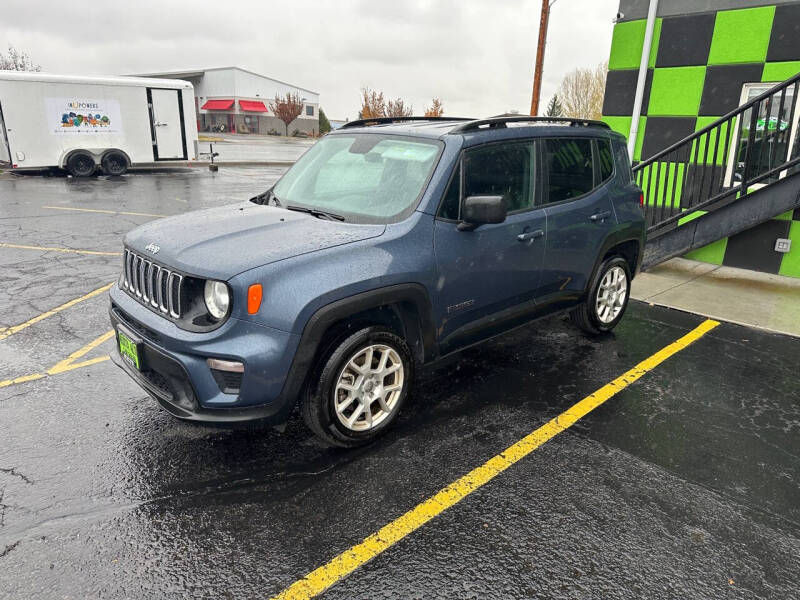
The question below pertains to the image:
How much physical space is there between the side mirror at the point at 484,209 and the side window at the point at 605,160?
186 cm

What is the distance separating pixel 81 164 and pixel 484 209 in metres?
18.0

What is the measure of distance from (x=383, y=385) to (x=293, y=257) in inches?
39.1

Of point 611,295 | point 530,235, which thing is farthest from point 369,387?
point 611,295

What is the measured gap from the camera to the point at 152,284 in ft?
9.98

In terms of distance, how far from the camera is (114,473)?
118 inches

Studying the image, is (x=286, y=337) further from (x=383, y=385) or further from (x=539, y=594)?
(x=539, y=594)

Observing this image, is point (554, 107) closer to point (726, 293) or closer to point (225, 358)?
point (726, 293)

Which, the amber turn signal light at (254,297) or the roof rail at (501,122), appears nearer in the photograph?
the amber turn signal light at (254,297)

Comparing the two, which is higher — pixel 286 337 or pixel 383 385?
pixel 286 337

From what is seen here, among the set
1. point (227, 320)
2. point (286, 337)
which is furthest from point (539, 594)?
point (227, 320)

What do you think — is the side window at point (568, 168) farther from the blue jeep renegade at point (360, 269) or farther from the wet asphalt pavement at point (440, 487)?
the wet asphalt pavement at point (440, 487)

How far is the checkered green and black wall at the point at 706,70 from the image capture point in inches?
285

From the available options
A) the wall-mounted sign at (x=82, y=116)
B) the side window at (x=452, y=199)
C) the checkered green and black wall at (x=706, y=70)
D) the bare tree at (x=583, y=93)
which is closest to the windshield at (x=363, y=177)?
the side window at (x=452, y=199)

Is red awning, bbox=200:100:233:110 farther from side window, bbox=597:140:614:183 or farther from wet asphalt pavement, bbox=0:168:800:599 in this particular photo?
side window, bbox=597:140:614:183
